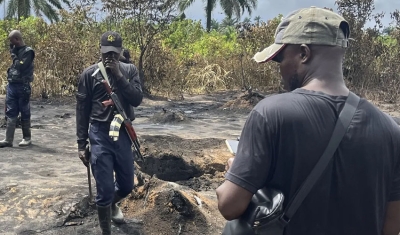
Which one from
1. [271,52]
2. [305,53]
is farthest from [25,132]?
[305,53]

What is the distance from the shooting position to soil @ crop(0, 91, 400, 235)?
5043mm

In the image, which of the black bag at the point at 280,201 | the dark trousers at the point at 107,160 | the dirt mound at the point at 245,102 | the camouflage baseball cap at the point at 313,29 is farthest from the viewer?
the dirt mound at the point at 245,102

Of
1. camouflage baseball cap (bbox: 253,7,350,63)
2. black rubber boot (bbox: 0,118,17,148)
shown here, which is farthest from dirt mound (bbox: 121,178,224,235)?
black rubber boot (bbox: 0,118,17,148)

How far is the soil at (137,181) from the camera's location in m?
5.04

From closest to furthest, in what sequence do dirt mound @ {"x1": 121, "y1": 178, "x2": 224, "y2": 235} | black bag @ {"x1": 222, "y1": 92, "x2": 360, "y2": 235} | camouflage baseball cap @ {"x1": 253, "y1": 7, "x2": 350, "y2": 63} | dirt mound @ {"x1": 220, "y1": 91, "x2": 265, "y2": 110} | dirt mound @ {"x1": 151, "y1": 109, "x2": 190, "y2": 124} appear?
1. black bag @ {"x1": 222, "y1": 92, "x2": 360, "y2": 235}
2. camouflage baseball cap @ {"x1": 253, "y1": 7, "x2": 350, "y2": 63}
3. dirt mound @ {"x1": 121, "y1": 178, "x2": 224, "y2": 235}
4. dirt mound @ {"x1": 151, "y1": 109, "x2": 190, "y2": 124}
5. dirt mound @ {"x1": 220, "y1": 91, "x2": 265, "y2": 110}

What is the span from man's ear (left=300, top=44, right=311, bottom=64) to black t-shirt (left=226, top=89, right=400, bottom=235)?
12cm

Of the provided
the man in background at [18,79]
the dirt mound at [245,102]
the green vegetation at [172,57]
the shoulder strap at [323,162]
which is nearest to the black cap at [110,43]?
the shoulder strap at [323,162]

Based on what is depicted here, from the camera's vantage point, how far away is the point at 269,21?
19359 millimetres

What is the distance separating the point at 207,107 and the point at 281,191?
13.5 metres

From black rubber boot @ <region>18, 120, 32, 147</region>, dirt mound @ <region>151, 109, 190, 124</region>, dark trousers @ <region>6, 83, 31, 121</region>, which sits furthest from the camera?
dirt mound @ <region>151, 109, 190, 124</region>

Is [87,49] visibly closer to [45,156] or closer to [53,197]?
[45,156]

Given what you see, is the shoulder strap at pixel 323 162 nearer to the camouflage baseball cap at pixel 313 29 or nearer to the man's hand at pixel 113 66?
the camouflage baseball cap at pixel 313 29

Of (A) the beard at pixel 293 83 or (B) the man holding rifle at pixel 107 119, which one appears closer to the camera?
(A) the beard at pixel 293 83

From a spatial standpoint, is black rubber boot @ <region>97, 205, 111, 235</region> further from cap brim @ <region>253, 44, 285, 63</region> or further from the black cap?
cap brim @ <region>253, 44, 285, 63</region>
